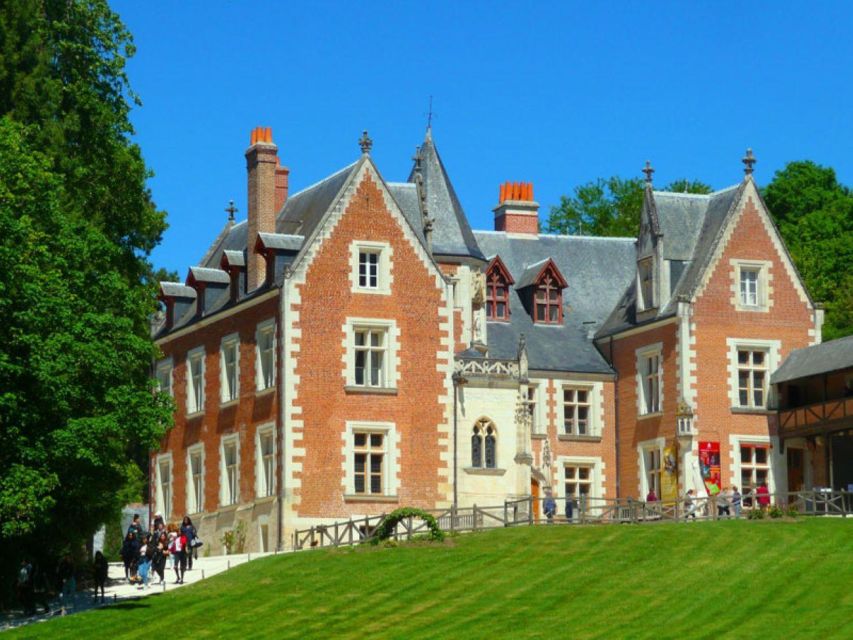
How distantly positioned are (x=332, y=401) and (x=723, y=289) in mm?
12422

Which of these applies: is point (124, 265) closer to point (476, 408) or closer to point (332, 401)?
point (332, 401)

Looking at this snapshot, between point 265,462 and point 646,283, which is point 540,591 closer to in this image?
point 265,462

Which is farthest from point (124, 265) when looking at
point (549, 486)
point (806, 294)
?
point (806, 294)

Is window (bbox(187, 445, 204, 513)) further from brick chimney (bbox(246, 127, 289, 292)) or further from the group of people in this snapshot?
the group of people

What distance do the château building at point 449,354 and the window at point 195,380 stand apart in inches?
3.0

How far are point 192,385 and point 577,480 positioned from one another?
1207 centimetres

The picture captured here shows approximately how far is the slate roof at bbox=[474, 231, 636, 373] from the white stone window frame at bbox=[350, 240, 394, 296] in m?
6.69

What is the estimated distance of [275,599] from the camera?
39375 millimetres

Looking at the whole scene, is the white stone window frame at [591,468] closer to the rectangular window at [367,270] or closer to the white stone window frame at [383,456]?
the white stone window frame at [383,456]

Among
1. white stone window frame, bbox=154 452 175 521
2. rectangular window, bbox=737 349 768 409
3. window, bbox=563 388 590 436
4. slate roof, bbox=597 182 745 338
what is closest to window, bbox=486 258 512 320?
window, bbox=563 388 590 436

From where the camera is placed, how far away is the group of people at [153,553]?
43.9 meters

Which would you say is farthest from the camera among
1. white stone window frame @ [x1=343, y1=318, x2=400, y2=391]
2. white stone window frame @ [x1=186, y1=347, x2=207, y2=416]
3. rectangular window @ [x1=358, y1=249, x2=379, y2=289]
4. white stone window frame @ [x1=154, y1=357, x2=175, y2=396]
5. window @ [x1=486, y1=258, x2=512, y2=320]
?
white stone window frame @ [x1=154, y1=357, x2=175, y2=396]

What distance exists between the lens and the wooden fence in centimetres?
4675

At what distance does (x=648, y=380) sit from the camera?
58.4m
